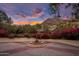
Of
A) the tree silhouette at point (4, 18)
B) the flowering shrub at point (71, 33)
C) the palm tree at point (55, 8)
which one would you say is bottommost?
the flowering shrub at point (71, 33)

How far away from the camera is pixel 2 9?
1.64 m

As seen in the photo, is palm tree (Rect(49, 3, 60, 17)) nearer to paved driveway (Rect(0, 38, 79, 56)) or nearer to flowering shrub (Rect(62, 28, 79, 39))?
flowering shrub (Rect(62, 28, 79, 39))

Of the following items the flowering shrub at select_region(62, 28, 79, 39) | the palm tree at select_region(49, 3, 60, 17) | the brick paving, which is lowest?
the brick paving

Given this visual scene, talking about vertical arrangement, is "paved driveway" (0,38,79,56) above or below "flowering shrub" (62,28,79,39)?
below

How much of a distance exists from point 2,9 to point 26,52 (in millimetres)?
463

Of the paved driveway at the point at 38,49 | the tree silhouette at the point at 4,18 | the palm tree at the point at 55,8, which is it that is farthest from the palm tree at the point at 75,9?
the tree silhouette at the point at 4,18

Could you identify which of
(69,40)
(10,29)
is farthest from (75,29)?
(10,29)

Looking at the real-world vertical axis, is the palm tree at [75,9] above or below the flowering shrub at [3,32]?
above

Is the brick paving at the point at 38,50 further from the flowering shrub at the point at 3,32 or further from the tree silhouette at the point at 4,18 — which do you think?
the tree silhouette at the point at 4,18

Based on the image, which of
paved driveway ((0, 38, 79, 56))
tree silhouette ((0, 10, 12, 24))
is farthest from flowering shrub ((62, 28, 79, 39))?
tree silhouette ((0, 10, 12, 24))

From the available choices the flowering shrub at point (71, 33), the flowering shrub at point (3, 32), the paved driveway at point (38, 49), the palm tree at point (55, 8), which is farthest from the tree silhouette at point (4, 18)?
the flowering shrub at point (71, 33)

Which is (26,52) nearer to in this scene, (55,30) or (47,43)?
(47,43)

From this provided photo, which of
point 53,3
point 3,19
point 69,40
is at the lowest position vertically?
point 69,40

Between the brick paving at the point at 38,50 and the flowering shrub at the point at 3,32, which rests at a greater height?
the flowering shrub at the point at 3,32
